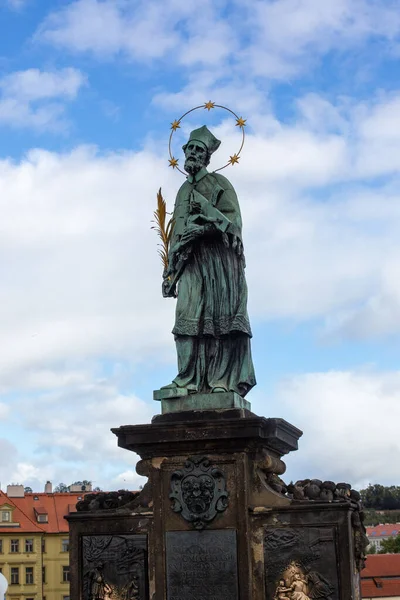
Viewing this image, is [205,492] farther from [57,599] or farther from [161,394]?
[57,599]

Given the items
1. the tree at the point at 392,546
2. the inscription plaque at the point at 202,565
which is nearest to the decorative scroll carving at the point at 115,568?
the inscription plaque at the point at 202,565

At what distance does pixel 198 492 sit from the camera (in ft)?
41.0

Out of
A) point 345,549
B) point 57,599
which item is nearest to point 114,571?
point 345,549

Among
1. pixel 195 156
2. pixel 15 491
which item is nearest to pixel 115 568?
pixel 195 156

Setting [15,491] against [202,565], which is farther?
[15,491]

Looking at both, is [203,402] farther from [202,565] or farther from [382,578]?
[382,578]

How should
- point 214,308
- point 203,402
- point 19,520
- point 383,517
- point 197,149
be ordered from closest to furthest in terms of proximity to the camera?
point 203,402 → point 214,308 → point 197,149 → point 19,520 → point 383,517

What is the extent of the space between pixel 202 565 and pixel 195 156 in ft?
15.7

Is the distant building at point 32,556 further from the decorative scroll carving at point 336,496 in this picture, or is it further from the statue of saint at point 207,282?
the decorative scroll carving at point 336,496

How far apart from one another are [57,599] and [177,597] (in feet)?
Result: 167

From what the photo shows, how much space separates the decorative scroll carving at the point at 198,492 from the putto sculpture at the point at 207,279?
0.93 metres

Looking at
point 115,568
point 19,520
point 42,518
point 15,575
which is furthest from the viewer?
point 42,518

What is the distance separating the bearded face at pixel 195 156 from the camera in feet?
45.9

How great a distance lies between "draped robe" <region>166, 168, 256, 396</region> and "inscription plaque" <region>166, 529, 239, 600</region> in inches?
66.1
